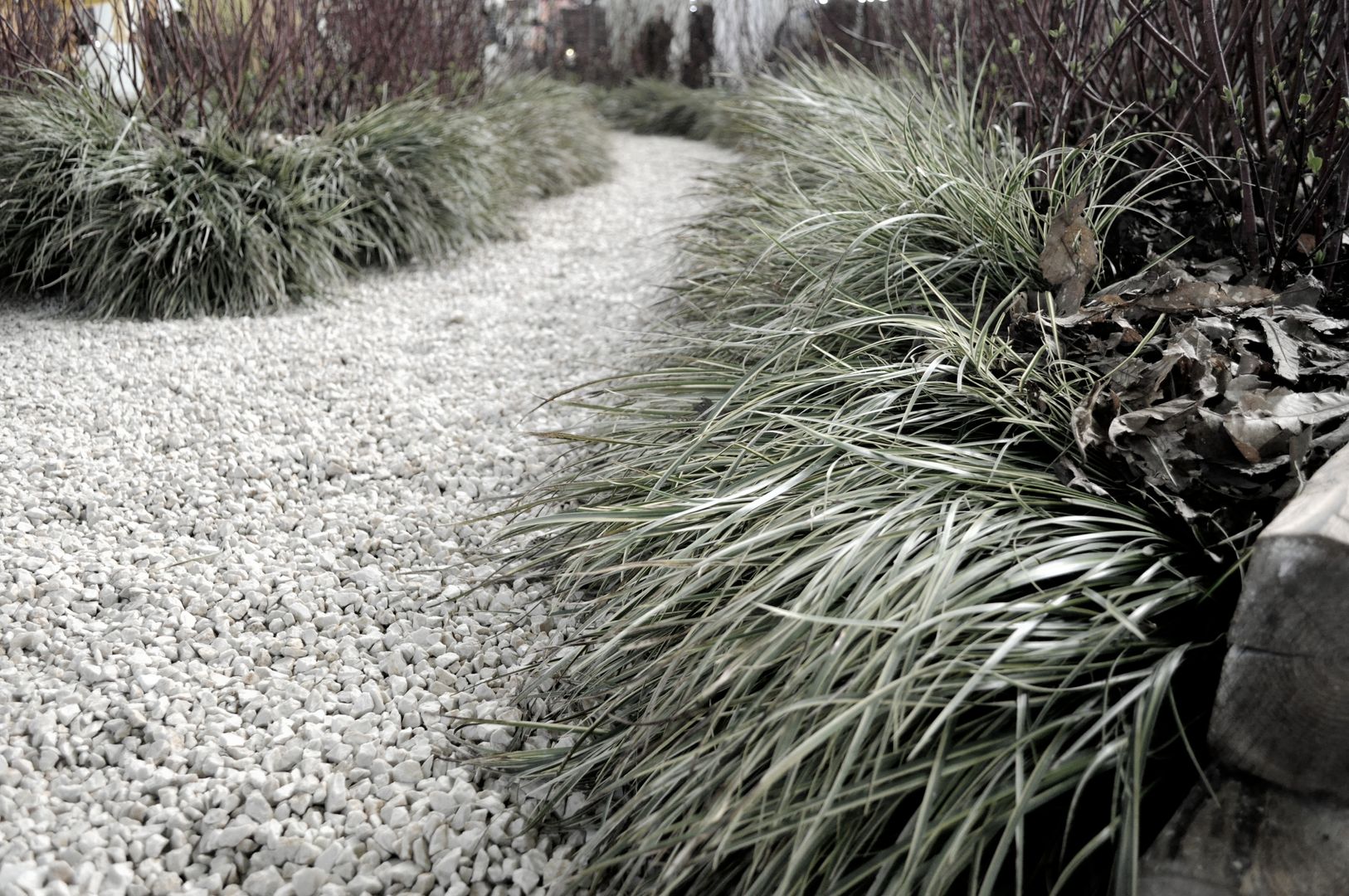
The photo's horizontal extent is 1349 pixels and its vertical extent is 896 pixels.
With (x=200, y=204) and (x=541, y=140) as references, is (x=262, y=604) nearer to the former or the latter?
(x=200, y=204)

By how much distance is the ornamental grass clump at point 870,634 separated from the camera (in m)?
1.09

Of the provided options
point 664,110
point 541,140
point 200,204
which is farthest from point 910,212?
point 664,110

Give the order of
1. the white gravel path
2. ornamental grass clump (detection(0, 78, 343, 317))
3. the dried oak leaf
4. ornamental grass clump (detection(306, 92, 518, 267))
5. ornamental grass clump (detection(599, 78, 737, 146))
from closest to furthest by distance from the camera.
→ the white gravel path < the dried oak leaf < ornamental grass clump (detection(0, 78, 343, 317)) < ornamental grass clump (detection(306, 92, 518, 267)) < ornamental grass clump (detection(599, 78, 737, 146))

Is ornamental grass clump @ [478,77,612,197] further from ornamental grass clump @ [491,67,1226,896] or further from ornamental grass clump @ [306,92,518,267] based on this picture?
ornamental grass clump @ [491,67,1226,896]

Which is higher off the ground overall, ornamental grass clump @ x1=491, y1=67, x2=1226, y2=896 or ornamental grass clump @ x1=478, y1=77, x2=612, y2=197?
ornamental grass clump @ x1=478, y1=77, x2=612, y2=197

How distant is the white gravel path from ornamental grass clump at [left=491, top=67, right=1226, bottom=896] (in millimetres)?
193

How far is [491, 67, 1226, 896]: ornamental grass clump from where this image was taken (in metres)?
1.09

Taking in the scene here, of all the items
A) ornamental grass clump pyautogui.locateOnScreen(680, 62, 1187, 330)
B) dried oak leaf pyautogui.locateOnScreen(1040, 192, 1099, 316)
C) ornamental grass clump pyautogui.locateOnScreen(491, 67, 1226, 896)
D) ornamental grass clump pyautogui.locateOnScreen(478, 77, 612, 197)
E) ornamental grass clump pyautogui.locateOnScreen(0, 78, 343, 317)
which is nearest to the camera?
ornamental grass clump pyautogui.locateOnScreen(491, 67, 1226, 896)

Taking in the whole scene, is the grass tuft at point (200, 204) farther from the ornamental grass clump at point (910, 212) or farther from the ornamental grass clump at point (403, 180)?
the ornamental grass clump at point (910, 212)

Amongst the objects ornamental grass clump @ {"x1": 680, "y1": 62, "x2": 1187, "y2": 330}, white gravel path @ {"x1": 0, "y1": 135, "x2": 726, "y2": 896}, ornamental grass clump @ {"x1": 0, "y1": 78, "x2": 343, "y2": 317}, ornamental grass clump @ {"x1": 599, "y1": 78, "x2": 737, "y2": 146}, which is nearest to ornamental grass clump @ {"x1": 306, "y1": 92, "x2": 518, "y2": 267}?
ornamental grass clump @ {"x1": 0, "y1": 78, "x2": 343, "y2": 317}

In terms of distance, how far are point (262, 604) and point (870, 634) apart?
48.8 inches

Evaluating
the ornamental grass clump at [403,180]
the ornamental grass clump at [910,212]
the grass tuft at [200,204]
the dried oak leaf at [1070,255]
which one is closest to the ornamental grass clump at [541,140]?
the ornamental grass clump at [403,180]

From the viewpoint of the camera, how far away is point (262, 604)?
73.0 inches

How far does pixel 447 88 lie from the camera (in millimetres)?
5285
